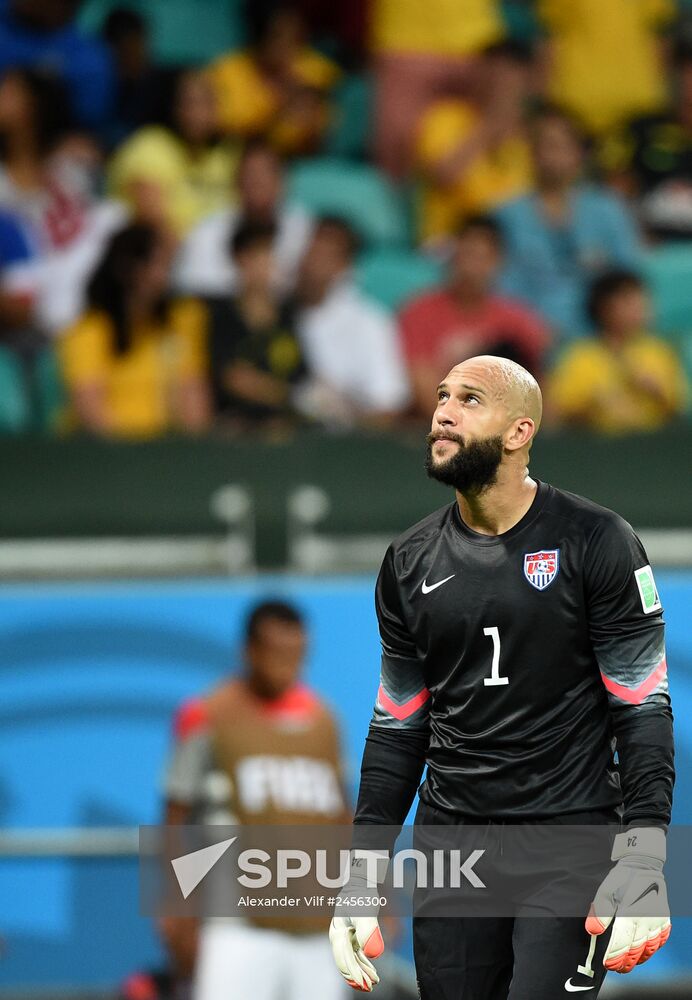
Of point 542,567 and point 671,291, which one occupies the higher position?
point 671,291

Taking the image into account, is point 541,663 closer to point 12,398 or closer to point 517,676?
point 517,676

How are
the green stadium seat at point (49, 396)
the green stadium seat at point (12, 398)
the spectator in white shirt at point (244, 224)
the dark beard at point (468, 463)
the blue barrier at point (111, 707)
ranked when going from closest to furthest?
the dark beard at point (468, 463) < the blue barrier at point (111, 707) < the green stadium seat at point (12, 398) < the green stadium seat at point (49, 396) < the spectator in white shirt at point (244, 224)

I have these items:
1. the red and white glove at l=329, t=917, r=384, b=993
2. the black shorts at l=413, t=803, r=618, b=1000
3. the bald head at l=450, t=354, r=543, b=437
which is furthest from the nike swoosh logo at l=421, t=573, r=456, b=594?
the red and white glove at l=329, t=917, r=384, b=993

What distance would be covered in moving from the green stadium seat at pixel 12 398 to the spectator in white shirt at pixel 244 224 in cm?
93

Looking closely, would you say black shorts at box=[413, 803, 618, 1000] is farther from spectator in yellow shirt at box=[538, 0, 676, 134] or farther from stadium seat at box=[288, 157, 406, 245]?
spectator in yellow shirt at box=[538, 0, 676, 134]

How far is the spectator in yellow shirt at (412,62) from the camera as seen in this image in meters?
9.11

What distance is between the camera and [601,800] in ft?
11.9

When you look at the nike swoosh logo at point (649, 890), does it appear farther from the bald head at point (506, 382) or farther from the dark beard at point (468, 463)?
the bald head at point (506, 382)

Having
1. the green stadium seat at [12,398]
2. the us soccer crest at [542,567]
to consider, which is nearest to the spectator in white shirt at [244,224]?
the green stadium seat at [12,398]

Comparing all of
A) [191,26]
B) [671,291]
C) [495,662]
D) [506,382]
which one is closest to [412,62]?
[191,26]

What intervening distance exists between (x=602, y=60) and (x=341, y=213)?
207cm

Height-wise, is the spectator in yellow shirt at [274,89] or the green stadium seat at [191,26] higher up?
the green stadium seat at [191,26]

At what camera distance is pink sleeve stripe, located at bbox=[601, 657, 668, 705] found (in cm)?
354

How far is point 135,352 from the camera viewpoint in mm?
7867
